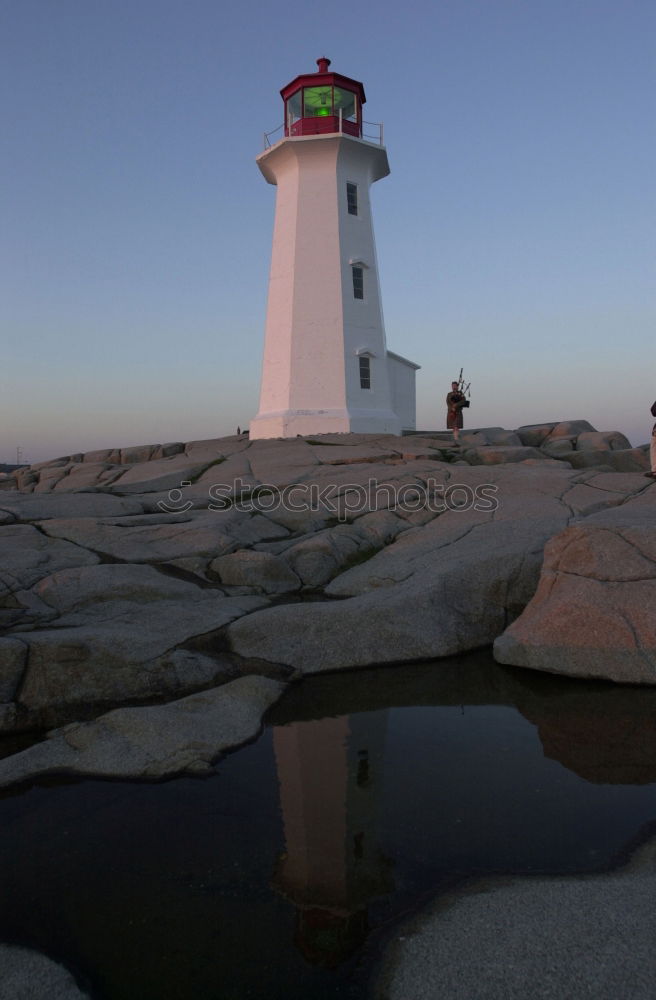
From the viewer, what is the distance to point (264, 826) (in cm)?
496

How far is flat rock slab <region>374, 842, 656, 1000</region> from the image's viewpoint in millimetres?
3314

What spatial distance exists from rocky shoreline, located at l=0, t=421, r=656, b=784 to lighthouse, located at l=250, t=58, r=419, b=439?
32.0 feet

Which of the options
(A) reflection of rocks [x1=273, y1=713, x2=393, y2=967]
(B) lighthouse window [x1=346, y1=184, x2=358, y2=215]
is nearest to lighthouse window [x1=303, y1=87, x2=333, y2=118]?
(B) lighthouse window [x1=346, y1=184, x2=358, y2=215]

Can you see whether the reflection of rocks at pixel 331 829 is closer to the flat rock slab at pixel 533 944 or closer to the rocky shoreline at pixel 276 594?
the flat rock slab at pixel 533 944

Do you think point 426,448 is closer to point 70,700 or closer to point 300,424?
point 300,424

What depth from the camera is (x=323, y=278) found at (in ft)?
86.9

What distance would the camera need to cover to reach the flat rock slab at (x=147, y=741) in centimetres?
579

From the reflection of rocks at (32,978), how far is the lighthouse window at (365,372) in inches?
957

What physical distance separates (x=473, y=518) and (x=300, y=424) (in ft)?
→ 44.5

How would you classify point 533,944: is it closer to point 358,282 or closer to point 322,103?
point 358,282

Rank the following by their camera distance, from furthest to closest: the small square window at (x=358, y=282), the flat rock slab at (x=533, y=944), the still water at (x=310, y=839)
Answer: the small square window at (x=358, y=282) → the still water at (x=310, y=839) → the flat rock slab at (x=533, y=944)

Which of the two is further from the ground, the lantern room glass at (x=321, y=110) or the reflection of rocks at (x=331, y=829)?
the lantern room glass at (x=321, y=110)

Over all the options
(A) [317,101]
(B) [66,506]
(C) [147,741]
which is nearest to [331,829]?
(C) [147,741]

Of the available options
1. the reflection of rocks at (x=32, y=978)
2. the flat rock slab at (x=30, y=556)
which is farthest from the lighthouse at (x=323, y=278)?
the reflection of rocks at (x=32, y=978)
